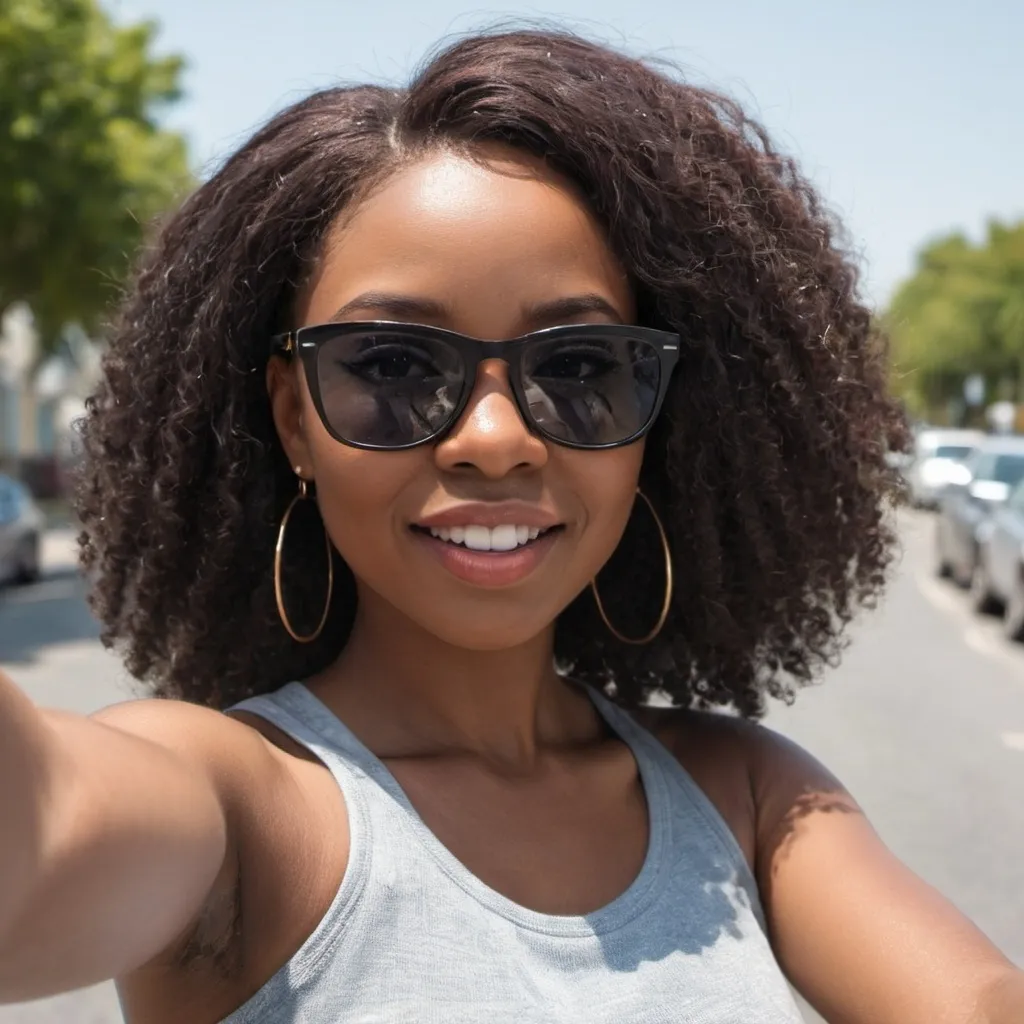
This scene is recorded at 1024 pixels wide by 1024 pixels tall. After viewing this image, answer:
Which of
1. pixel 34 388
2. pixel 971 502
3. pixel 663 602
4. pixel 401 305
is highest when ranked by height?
pixel 401 305

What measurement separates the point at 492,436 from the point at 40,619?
11987mm

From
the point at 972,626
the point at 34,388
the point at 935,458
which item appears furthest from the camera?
the point at 34,388

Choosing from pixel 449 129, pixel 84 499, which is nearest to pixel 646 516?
pixel 449 129

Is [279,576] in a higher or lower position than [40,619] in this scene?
higher

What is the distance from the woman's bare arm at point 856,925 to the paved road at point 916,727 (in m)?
0.05

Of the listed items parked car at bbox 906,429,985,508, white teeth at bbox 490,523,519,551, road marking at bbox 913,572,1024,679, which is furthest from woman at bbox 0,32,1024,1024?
parked car at bbox 906,429,985,508

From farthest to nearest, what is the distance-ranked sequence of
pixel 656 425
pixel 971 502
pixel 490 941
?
pixel 971 502 < pixel 656 425 < pixel 490 941

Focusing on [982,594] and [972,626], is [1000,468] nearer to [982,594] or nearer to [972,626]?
[982,594]

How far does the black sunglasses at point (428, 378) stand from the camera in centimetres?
163

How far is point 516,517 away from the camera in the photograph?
5.39 feet

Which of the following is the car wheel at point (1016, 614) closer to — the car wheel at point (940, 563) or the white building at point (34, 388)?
the car wheel at point (940, 563)

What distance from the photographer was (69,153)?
1803cm

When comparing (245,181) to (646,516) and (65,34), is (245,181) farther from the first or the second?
(65,34)

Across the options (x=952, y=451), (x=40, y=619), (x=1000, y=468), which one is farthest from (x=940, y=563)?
(x=952, y=451)
